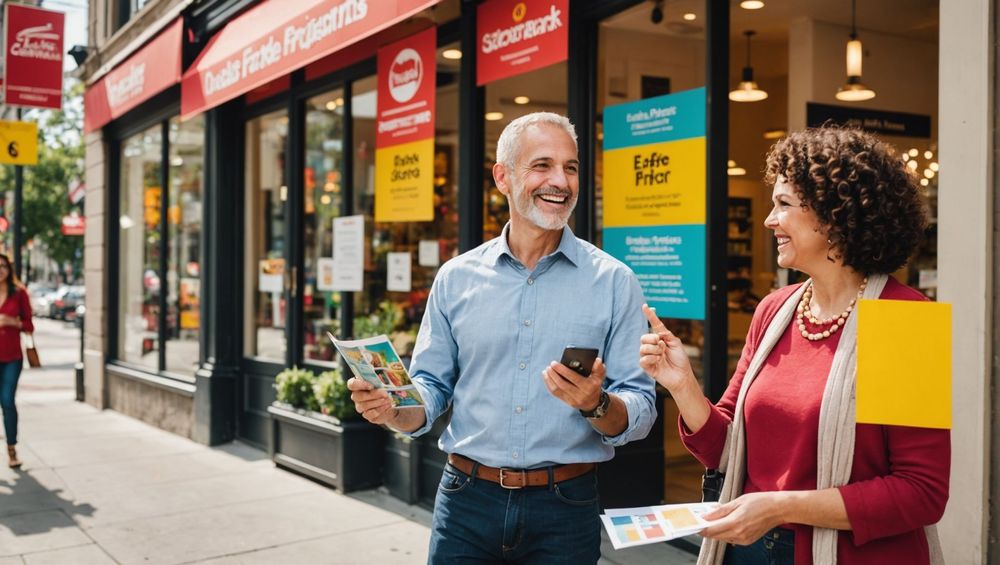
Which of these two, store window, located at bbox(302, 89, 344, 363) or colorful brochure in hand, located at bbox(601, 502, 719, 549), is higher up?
store window, located at bbox(302, 89, 344, 363)

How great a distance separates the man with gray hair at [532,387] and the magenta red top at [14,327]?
22.2ft

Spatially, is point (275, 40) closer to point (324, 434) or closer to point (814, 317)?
point (324, 434)

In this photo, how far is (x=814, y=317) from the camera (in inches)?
84.7

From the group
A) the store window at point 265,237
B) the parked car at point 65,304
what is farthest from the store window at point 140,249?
the parked car at point 65,304

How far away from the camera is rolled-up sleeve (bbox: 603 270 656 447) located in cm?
246

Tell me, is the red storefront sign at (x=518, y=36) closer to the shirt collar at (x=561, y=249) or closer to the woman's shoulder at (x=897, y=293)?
the shirt collar at (x=561, y=249)

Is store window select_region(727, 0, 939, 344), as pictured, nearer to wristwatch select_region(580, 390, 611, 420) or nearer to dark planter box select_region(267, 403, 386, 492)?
dark planter box select_region(267, 403, 386, 492)

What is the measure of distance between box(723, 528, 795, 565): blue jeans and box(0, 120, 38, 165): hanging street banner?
490 inches

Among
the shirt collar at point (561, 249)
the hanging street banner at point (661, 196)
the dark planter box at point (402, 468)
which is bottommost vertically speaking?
the dark planter box at point (402, 468)

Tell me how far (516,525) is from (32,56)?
11.9m

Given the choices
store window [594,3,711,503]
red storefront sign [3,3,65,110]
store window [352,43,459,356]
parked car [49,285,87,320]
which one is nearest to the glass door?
store window [352,43,459,356]

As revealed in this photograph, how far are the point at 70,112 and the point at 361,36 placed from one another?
30226mm

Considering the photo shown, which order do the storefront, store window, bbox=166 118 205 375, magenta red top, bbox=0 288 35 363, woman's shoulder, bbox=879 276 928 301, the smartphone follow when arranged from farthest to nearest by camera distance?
store window, bbox=166 118 205 375, magenta red top, bbox=0 288 35 363, the storefront, the smartphone, woman's shoulder, bbox=879 276 928 301

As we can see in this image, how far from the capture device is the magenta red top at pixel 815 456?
6.14 feet
